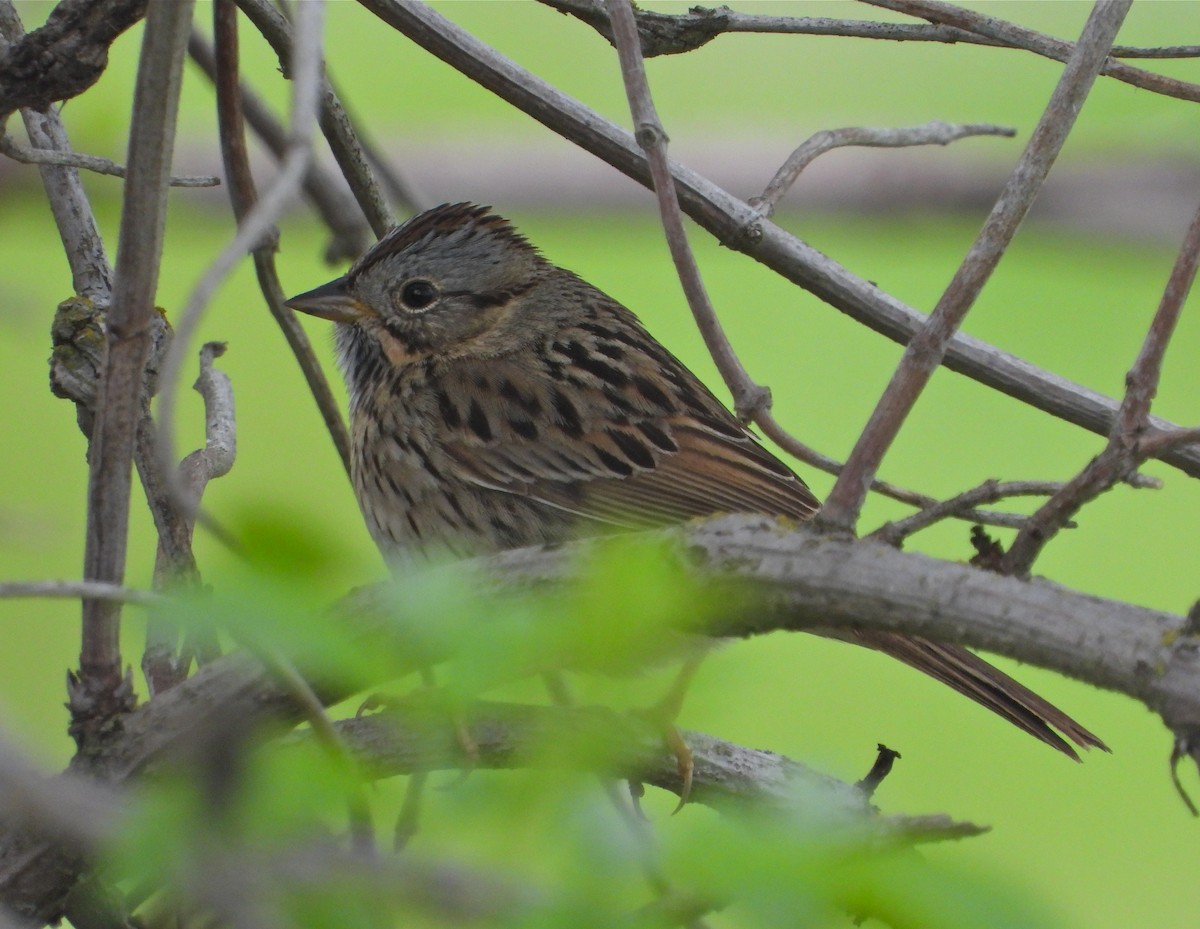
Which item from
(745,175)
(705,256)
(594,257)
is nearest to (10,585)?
(745,175)

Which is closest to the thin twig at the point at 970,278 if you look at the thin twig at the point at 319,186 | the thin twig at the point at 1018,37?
the thin twig at the point at 1018,37

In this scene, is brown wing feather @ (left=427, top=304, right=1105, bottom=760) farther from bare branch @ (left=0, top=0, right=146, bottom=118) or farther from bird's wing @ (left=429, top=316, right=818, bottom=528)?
bare branch @ (left=0, top=0, right=146, bottom=118)

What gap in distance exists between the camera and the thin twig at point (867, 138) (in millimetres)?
2326

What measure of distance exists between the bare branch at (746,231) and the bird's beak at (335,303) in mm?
906

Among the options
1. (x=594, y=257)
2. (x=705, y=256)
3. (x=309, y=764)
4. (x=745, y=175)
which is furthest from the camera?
(x=705, y=256)

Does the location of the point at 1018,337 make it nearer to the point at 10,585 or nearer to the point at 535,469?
the point at 535,469

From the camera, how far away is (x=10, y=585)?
1187 millimetres

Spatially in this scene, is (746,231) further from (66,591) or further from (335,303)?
(66,591)

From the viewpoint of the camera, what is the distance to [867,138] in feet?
8.15

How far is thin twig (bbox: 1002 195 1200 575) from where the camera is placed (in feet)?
4.25

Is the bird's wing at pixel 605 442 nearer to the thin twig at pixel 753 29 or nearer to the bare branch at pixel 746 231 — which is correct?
the bare branch at pixel 746 231

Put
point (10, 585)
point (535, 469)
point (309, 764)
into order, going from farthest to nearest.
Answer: point (535, 469)
point (10, 585)
point (309, 764)

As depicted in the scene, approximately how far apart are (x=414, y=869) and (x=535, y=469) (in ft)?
6.49

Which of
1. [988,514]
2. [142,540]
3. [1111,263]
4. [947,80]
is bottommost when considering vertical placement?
[988,514]
